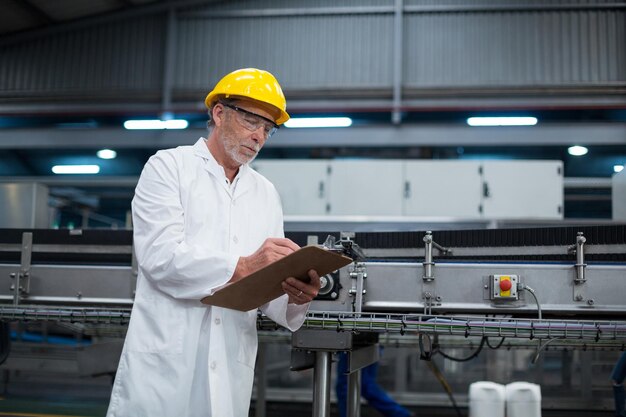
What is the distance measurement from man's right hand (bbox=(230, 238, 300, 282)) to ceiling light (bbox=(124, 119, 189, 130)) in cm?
696

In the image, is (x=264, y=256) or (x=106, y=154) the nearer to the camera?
(x=264, y=256)

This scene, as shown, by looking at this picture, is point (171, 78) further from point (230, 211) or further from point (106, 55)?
point (230, 211)

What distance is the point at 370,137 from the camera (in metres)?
7.88

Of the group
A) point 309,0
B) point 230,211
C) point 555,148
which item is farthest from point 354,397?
point 309,0

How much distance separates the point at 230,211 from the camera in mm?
1929

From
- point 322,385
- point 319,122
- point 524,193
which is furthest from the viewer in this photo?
point 319,122

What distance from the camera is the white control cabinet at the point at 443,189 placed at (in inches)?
238

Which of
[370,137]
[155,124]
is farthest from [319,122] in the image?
[155,124]

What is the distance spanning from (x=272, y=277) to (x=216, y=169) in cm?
46

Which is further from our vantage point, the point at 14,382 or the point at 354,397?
the point at 14,382

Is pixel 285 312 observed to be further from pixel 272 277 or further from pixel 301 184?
pixel 301 184

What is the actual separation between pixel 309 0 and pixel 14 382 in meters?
5.24

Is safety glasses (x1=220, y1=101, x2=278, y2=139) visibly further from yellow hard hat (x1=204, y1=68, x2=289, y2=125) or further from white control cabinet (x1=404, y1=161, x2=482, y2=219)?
white control cabinet (x1=404, y1=161, x2=482, y2=219)

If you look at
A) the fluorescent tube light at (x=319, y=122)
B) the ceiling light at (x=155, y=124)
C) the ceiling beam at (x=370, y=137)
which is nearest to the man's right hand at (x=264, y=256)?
the ceiling beam at (x=370, y=137)
